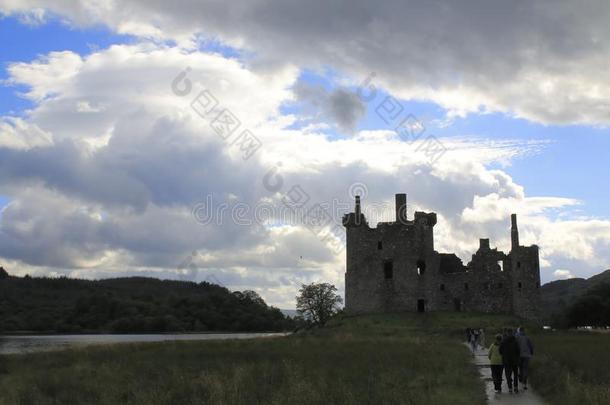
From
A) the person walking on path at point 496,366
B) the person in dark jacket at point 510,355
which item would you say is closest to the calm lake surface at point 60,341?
the person walking on path at point 496,366

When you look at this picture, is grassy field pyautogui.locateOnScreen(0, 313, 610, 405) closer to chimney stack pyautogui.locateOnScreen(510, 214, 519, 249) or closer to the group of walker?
the group of walker

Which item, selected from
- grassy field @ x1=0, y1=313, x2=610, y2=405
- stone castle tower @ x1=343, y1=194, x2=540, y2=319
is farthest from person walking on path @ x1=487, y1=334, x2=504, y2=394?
stone castle tower @ x1=343, y1=194, x2=540, y2=319

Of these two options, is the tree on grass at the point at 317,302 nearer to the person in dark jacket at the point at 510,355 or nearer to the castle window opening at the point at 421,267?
the castle window opening at the point at 421,267

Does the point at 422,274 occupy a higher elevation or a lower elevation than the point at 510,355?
higher

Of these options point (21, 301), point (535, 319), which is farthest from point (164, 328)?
point (535, 319)

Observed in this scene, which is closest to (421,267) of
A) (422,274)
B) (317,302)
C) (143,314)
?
(422,274)

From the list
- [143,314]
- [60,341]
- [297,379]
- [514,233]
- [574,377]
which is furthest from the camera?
[143,314]

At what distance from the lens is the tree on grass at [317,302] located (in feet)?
329

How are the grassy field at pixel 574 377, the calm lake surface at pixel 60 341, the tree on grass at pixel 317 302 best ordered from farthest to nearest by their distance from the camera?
1. the tree on grass at pixel 317 302
2. the calm lake surface at pixel 60 341
3. the grassy field at pixel 574 377

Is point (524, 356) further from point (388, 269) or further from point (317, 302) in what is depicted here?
point (317, 302)

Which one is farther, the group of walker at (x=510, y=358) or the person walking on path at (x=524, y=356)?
the person walking on path at (x=524, y=356)

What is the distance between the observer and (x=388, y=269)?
7150cm

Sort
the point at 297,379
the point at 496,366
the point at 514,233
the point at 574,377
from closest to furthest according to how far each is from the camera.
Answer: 1. the point at 574,377
2. the point at 496,366
3. the point at 297,379
4. the point at 514,233

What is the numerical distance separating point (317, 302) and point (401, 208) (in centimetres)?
3318
